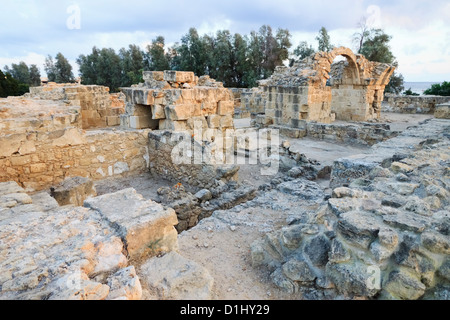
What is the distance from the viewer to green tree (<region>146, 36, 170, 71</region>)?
28.0 meters

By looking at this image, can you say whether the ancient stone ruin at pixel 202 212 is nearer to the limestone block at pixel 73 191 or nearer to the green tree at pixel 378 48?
the limestone block at pixel 73 191

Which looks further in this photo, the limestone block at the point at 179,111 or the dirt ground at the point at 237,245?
the limestone block at the point at 179,111

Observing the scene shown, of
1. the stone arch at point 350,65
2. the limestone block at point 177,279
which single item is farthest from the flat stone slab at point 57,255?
the stone arch at point 350,65

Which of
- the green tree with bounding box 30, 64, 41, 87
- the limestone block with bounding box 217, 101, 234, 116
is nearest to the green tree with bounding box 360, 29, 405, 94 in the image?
the limestone block with bounding box 217, 101, 234, 116

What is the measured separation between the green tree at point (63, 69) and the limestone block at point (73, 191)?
32.6 metres

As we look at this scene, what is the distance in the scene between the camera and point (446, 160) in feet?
12.5

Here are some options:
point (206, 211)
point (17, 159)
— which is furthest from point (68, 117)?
point (206, 211)

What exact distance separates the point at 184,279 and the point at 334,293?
104cm

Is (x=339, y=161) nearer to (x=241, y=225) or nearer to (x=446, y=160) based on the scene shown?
(x=446, y=160)

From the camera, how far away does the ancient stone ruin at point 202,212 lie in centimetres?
195

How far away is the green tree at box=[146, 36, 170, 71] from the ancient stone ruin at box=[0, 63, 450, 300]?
21.1 m

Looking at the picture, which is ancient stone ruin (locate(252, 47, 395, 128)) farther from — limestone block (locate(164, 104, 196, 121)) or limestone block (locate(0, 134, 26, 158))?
limestone block (locate(0, 134, 26, 158))

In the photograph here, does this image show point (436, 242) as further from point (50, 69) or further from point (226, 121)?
point (50, 69)

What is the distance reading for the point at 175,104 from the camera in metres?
6.59
